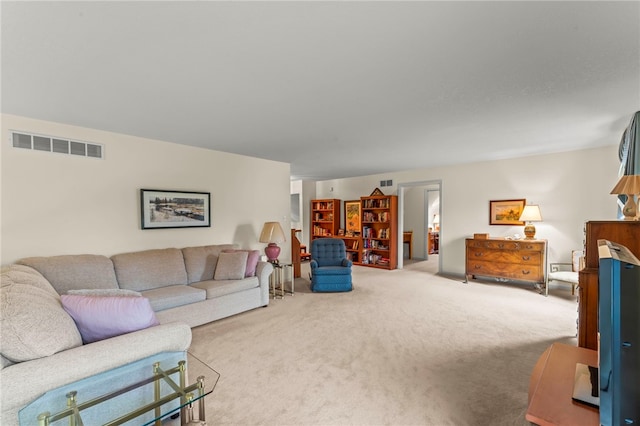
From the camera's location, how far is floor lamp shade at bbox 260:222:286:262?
473cm

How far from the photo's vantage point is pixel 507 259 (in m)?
5.16

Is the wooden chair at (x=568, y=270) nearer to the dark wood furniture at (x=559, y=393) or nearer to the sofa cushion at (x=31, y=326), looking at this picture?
the dark wood furniture at (x=559, y=393)

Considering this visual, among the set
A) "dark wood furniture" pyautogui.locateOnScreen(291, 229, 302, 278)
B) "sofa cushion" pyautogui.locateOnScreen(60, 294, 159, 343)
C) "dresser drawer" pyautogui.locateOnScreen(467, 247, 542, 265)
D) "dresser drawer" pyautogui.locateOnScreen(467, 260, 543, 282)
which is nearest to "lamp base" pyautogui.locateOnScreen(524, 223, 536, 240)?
"dresser drawer" pyautogui.locateOnScreen(467, 247, 542, 265)

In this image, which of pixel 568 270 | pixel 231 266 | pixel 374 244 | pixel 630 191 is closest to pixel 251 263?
pixel 231 266

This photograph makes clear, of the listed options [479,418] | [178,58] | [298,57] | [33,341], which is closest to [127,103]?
[178,58]

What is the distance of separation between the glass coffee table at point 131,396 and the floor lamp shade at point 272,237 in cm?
292

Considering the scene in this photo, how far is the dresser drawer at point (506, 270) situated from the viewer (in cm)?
490

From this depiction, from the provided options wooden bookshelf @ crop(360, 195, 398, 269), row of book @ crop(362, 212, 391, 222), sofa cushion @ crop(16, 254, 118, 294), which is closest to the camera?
sofa cushion @ crop(16, 254, 118, 294)

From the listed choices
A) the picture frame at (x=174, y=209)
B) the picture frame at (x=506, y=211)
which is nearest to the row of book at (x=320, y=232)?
the picture frame at (x=506, y=211)

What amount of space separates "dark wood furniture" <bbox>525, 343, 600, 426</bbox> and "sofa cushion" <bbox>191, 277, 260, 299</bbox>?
125 inches

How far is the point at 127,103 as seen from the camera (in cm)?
267

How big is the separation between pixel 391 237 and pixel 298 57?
5.62 meters

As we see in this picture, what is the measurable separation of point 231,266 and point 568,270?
542 cm

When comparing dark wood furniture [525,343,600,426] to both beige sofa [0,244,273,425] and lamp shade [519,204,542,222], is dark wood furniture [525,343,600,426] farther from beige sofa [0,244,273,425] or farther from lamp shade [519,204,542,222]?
lamp shade [519,204,542,222]
